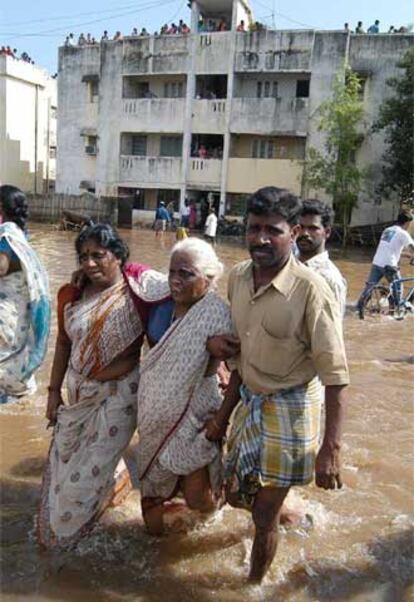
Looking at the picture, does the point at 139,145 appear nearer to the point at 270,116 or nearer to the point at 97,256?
the point at 270,116

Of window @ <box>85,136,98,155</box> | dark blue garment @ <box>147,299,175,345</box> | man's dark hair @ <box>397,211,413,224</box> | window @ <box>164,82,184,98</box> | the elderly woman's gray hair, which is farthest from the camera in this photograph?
window @ <box>85,136,98,155</box>

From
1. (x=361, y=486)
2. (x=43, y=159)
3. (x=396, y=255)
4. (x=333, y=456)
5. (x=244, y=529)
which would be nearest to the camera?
(x=333, y=456)

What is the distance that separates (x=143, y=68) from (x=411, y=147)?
536 inches

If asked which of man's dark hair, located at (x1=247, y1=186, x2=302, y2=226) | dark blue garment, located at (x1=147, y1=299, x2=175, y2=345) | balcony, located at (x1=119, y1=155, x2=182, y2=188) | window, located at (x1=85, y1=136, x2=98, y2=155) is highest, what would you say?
window, located at (x1=85, y1=136, x2=98, y2=155)

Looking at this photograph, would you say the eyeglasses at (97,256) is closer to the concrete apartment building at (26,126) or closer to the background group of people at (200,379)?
the background group of people at (200,379)

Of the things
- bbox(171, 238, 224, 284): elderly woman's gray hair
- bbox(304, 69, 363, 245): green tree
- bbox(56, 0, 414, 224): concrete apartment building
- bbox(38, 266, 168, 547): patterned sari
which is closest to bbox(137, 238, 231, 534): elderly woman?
bbox(171, 238, 224, 284): elderly woman's gray hair

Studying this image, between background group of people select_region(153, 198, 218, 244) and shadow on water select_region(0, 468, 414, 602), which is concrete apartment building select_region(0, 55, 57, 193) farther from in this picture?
shadow on water select_region(0, 468, 414, 602)

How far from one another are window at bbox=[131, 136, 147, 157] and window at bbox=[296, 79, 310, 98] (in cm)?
804

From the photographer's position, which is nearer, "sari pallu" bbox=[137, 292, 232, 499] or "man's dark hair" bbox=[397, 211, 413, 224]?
"sari pallu" bbox=[137, 292, 232, 499]

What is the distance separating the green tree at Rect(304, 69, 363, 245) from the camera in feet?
81.1

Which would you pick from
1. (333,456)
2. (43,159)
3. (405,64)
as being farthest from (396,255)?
(43,159)

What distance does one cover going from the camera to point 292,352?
105 inches

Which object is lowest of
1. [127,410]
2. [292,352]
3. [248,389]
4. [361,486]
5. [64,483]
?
[361,486]

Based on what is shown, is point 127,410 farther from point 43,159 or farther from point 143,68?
point 43,159
